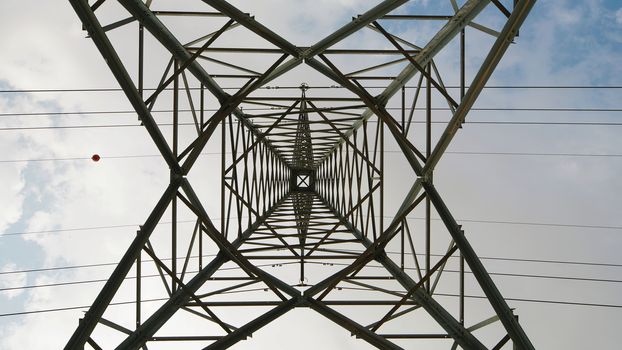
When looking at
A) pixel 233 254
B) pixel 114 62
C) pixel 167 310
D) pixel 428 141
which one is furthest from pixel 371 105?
pixel 167 310

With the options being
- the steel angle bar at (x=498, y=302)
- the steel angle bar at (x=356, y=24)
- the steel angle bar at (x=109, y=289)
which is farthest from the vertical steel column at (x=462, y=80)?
the steel angle bar at (x=109, y=289)

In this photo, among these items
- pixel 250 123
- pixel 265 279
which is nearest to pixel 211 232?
pixel 265 279

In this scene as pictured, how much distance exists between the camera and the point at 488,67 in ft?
20.0

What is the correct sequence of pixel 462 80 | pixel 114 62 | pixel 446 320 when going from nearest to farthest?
pixel 114 62
pixel 462 80
pixel 446 320

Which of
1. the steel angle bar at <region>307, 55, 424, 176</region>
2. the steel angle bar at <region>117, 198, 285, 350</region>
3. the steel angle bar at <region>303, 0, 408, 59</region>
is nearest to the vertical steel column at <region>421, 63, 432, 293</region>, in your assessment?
the steel angle bar at <region>307, 55, 424, 176</region>

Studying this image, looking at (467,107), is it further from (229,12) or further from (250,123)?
A: (250,123)

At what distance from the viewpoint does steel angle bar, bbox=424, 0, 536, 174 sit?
5.59m

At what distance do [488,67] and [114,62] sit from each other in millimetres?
4862

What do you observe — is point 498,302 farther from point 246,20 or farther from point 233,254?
point 246,20

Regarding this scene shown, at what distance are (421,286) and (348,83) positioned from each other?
3.45 m

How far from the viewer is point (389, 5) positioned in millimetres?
6320

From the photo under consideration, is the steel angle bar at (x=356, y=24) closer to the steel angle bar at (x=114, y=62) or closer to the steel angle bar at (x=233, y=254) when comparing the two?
the steel angle bar at (x=114, y=62)

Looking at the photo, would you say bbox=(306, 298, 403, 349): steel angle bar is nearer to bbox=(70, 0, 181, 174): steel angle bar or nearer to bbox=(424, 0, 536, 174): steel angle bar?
bbox=(424, 0, 536, 174): steel angle bar

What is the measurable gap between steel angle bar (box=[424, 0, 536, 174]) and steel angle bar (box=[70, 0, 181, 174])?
417 centimetres
